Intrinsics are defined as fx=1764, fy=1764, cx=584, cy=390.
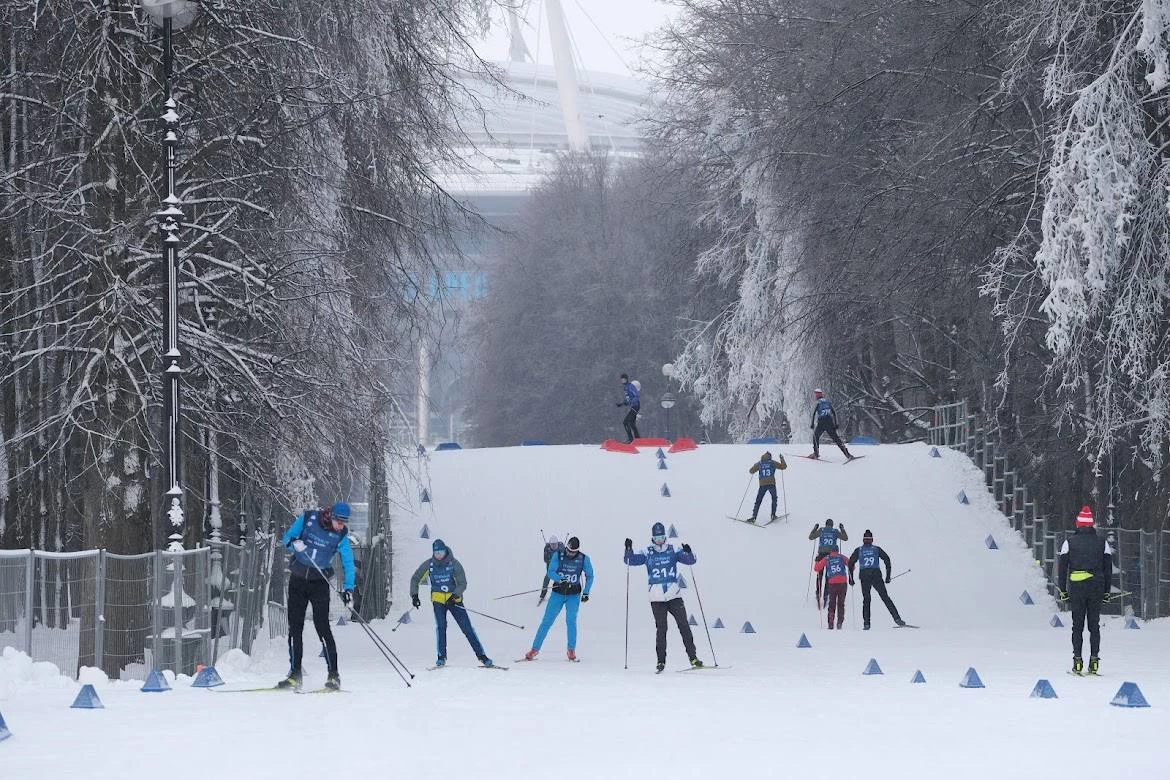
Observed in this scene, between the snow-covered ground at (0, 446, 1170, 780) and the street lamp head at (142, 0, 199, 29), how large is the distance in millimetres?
5704

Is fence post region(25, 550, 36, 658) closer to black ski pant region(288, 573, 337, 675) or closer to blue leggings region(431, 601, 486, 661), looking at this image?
black ski pant region(288, 573, 337, 675)

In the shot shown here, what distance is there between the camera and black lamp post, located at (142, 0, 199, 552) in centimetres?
1553

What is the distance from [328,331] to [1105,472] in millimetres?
17128

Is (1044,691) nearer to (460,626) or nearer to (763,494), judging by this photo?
(460,626)

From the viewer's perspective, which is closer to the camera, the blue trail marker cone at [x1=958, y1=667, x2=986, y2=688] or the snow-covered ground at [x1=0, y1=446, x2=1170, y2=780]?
the snow-covered ground at [x1=0, y1=446, x2=1170, y2=780]

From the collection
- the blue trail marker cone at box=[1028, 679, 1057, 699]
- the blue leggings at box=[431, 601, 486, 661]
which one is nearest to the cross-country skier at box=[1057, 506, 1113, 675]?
the blue trail marker cone at box=[1028, 679, 1057, 699]

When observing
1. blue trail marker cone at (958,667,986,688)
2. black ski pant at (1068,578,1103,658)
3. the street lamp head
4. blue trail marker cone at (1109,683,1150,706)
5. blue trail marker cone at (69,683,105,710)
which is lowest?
blue trail marker cone at (958,667,986,688)

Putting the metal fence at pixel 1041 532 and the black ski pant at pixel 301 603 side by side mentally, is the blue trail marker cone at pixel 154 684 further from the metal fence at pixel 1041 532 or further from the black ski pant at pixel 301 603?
the metal fence at pixel 1041 532

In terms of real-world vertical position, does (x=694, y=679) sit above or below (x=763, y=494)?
below

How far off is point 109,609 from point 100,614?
0.46m

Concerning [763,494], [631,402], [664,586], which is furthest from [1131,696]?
[631,402]

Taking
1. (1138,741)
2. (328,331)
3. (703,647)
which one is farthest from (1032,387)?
(1138,741)

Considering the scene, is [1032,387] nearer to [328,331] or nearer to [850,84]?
[850,84]

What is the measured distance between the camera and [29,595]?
14.6 metres
